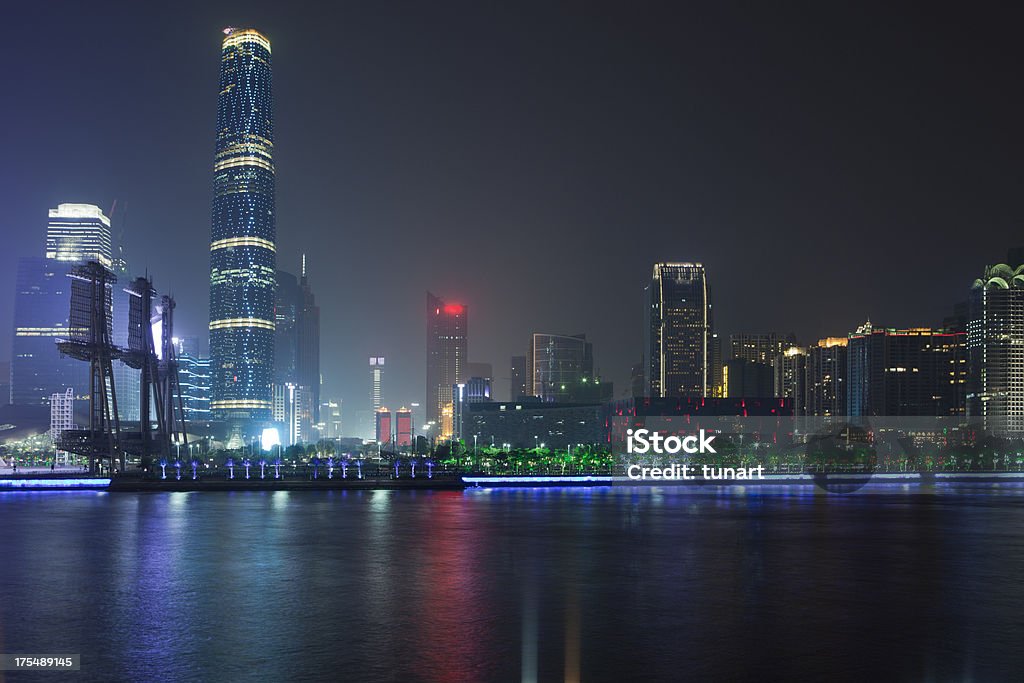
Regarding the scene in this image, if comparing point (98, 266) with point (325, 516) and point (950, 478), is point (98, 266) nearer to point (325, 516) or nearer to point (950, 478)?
point (325, 516)

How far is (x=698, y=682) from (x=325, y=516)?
56.8 meters

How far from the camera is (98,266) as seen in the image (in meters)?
131

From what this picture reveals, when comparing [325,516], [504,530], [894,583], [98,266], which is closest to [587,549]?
[504,530]

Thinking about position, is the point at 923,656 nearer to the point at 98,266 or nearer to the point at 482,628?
the point at 482,628

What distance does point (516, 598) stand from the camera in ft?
114

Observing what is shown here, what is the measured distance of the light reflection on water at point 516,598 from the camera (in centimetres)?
2472

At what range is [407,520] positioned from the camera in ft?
232

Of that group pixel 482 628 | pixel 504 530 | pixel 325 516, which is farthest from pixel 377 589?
pixel 325 516

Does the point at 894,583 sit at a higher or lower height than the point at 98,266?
lower

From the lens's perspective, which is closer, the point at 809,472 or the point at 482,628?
the point at 482,628

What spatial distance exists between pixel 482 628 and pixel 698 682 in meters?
8.25

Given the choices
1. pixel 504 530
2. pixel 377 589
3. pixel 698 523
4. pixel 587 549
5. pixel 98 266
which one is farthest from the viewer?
pixel 98 266

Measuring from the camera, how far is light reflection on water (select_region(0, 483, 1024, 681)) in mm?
24719

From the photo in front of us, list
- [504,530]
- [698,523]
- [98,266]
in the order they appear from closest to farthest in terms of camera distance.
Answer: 1. [504,530]
2. [698,523]
3. [98,266]
